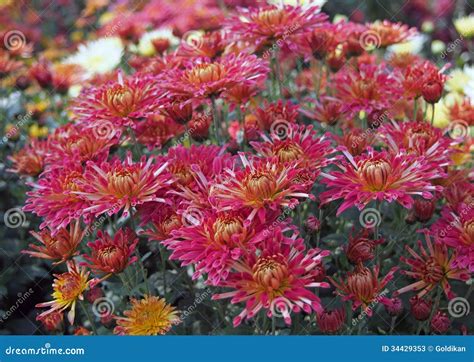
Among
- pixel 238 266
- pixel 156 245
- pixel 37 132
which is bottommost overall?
pixel 238 266

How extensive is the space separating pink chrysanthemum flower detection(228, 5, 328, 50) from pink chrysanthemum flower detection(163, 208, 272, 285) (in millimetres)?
748

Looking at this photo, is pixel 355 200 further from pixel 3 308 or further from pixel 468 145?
pixel 3 308

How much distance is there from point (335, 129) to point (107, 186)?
983mm

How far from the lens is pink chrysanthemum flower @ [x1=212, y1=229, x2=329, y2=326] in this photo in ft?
4.47

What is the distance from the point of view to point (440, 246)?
5.44 ft

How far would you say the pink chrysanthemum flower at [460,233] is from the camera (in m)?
1.54

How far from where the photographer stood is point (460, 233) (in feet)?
5.19

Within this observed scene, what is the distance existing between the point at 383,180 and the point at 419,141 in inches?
10.2

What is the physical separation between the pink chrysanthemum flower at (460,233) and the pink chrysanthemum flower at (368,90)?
1.55 feet

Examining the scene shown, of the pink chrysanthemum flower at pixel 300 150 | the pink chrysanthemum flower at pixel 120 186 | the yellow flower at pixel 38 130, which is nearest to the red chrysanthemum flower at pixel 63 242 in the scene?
the pink chrysanthemum flower at pixel 120 186

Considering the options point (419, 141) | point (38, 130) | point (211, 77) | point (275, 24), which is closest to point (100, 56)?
point (38, 130)

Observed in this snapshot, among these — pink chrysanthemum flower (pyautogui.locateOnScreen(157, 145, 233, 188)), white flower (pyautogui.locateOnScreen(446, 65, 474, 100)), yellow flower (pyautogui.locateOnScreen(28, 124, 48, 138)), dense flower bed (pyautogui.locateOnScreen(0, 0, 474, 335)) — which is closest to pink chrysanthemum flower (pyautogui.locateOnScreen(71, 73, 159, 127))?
dense flower bed (pyautogui.locateOnScreen(0, 0, 474, 335))

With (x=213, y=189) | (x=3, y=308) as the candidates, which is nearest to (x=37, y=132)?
(x=3, y=308)

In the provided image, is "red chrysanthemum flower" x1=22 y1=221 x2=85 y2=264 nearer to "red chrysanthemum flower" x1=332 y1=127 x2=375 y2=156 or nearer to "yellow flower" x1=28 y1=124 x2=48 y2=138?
"red chrysanthemum flower" x1=332 y1=127 x2=375 y2=156
